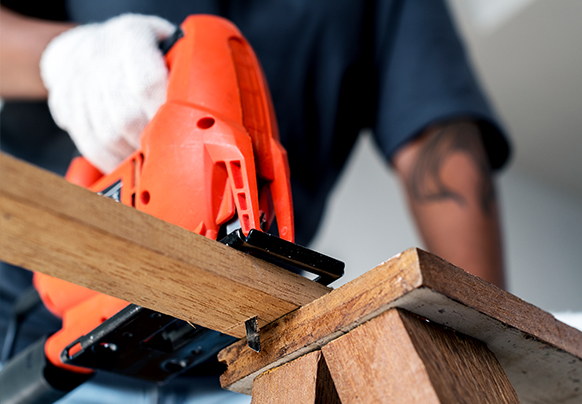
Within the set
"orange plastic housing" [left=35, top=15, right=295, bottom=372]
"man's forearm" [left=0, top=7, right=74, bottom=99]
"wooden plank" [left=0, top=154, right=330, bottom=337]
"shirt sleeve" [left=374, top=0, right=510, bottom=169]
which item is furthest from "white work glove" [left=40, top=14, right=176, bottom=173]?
Result: "shirt sleeve" [left=374, top=0, right=510, bottom=169]

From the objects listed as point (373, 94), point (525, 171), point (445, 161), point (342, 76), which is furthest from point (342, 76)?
point (525, 171)

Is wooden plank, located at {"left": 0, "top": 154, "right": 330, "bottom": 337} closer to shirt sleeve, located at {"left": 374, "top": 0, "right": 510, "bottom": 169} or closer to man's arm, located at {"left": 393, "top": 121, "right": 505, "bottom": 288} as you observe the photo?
man's arm, located at {"left": 393, "top": 121, "right": 505, "bottom": 288}

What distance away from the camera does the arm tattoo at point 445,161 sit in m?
1.10

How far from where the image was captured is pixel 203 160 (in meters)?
0.52

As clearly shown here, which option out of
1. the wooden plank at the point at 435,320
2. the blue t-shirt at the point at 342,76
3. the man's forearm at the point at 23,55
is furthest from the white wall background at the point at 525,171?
the wooden plank at the point at 435,320

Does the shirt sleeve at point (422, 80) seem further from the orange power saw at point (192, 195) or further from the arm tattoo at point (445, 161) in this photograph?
the orange power saw at point (192, 195)

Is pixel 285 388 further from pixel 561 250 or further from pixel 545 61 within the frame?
pixel 561 250

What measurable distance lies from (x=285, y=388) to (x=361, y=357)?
0.28 ft

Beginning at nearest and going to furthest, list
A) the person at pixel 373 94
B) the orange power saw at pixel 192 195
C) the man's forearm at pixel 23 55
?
the orange power saw at pixel 192 195 → the man's forearm at pixel 23 55 → the person at pixel 373 94

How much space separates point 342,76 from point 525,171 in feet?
8.71

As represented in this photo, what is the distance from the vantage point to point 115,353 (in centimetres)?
56

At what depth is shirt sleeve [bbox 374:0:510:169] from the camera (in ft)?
3.71

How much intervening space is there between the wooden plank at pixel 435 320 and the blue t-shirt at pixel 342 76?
681 millimetres

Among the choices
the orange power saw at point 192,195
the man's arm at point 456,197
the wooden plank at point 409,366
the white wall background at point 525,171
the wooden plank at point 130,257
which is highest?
the white wall background at point 525,171
